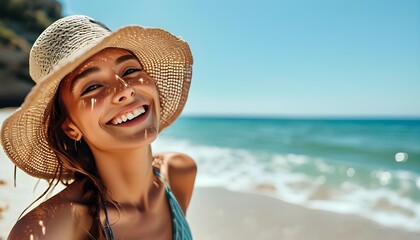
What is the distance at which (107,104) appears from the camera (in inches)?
65.2

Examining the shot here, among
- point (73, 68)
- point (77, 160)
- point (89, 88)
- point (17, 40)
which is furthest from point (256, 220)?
point (17, 40)

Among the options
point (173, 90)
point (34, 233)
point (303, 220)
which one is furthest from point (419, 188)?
point (34, 233)

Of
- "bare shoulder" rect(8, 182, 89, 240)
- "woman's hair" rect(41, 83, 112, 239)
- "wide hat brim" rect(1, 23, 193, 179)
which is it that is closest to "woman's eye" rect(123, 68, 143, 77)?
"wide hat brim" rect(1, 23, 193, 179)

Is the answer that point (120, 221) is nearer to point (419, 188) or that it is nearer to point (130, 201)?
point (130, 201)

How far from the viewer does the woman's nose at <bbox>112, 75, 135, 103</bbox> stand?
1655 millimetres

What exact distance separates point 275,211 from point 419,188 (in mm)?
3928

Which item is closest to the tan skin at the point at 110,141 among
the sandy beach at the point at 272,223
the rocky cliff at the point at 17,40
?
the sandy beach at the point at 272,223

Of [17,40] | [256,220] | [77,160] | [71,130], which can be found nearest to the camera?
[71,130]

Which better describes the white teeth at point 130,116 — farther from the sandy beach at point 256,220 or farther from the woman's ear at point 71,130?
the sandy beach at point 256,220

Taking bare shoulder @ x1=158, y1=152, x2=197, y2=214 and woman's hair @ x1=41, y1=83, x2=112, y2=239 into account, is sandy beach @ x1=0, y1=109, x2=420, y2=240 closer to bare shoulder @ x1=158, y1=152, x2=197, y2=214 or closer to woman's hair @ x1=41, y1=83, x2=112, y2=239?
bare shoulder @ x1=158, y1=152, x2=197, y2=214

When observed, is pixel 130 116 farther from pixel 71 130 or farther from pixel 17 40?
pixel 17 40

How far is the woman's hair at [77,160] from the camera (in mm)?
1773

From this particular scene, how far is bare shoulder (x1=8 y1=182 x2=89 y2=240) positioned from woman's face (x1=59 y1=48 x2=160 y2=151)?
0.97 feet

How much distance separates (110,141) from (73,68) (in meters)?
0.37
